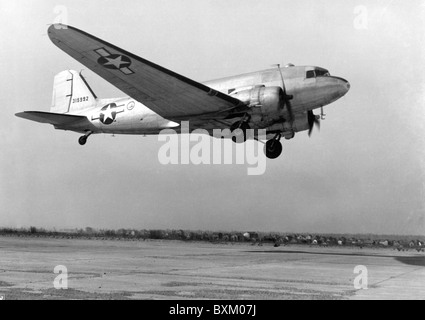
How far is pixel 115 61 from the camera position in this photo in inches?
746

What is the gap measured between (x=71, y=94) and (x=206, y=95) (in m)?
10.7

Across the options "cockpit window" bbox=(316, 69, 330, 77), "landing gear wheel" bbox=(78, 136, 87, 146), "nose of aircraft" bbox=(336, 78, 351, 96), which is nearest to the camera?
"nose of aircraft" bbox=(336, 78, 351, 96)

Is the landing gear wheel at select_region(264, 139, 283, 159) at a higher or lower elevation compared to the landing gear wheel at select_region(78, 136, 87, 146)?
lower

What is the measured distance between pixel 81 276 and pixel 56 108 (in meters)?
17.4

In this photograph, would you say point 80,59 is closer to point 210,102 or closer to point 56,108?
point 210,102

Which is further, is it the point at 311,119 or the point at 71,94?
the point at 71,94

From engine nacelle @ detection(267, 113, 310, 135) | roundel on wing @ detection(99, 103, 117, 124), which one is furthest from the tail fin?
engine nacelle @ detection(267, 113, 310, 135)

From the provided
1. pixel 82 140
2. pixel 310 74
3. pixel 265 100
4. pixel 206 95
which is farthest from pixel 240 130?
pixel 82 140

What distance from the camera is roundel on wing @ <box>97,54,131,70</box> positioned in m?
18.6

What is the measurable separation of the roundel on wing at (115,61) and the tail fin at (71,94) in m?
6.92

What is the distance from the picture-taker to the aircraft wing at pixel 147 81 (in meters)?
17.6

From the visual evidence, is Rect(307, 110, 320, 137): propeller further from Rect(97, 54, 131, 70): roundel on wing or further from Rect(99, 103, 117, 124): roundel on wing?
Rect(99, 103, 117, 124): roundel on wing

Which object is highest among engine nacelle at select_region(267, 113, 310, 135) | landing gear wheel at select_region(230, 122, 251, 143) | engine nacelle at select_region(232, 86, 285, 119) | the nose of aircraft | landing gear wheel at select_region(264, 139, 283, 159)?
the nose of aircraft

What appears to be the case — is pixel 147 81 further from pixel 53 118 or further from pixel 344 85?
pixel 344 85
